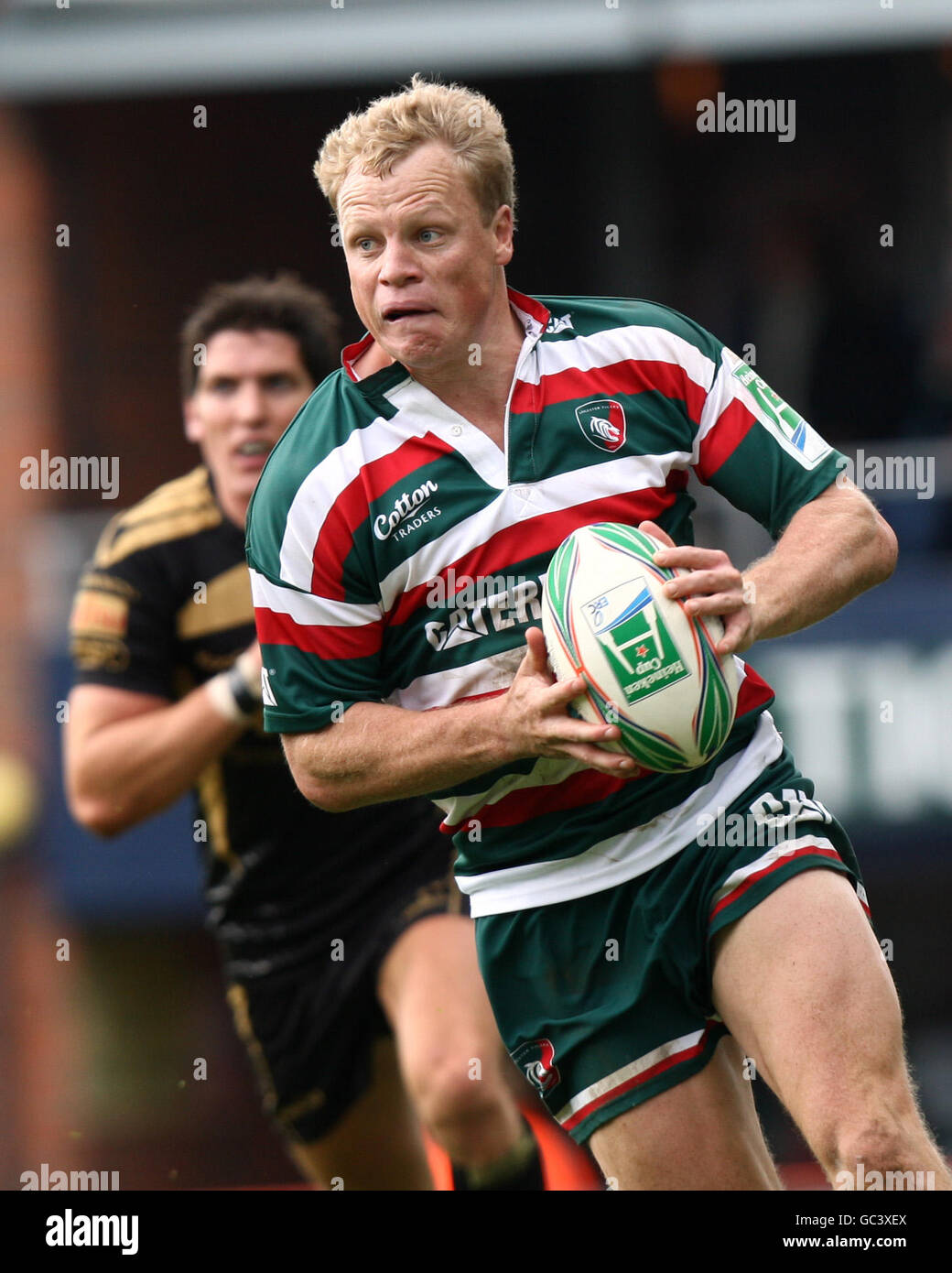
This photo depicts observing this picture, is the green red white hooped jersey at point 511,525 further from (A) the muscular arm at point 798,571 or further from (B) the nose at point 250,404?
(B) the nose at point 250,404

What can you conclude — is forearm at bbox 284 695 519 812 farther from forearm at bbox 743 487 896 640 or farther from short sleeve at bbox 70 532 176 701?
short sleeve at bbox 70 532 176 701

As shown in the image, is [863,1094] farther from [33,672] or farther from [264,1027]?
[33,672]

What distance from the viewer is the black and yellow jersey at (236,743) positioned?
5.29 metres

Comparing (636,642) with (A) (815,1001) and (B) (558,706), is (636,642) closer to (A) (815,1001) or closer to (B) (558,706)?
(B) (558,706)

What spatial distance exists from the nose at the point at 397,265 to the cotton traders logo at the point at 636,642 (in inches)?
29.0

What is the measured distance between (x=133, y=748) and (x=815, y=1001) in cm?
251

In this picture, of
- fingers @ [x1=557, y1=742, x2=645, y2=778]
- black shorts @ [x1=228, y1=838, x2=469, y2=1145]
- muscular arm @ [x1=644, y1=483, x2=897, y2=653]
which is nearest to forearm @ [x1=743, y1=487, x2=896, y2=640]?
muscular arm @ [x1=644, y1=483, x2=897, y2=653]

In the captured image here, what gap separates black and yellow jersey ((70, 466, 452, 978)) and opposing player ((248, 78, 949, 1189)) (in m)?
1.52

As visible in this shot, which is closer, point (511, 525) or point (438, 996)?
point (511, 525)

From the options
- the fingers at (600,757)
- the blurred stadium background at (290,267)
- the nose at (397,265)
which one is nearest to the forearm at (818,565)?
the fingers at (600,757)

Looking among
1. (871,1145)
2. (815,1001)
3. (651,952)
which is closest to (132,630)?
(651,952)

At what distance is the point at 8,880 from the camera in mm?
10773

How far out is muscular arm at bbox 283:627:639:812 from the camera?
328cm

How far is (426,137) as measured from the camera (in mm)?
3641
